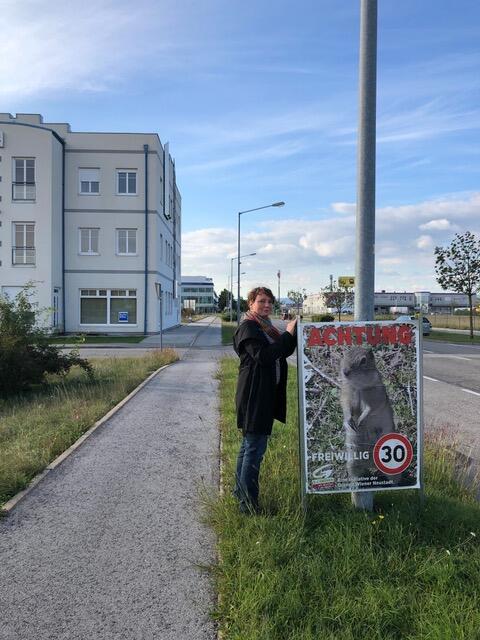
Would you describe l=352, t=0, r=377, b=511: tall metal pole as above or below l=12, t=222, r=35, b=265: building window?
below

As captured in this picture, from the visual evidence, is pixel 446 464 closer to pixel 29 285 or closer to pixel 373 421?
pixel 373 421

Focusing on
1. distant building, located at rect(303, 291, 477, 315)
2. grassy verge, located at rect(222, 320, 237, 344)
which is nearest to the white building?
grassy verge, located at rect(222, 320, 237, 344)

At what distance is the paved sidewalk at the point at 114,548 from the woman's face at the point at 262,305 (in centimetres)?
166

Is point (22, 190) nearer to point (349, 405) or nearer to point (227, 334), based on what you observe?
point (227, 334)

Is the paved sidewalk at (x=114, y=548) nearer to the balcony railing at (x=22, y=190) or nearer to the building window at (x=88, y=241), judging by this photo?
the balcony railing at (x=22, y=190)

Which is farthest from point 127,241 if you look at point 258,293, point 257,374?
point 257,374

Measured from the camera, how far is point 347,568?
10.9 feet

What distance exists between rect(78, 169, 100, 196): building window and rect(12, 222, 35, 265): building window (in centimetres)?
412

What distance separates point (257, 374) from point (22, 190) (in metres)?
31.9

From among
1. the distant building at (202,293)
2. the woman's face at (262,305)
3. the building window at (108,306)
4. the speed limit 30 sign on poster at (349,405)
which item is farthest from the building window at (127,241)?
the distant building at (202,293)

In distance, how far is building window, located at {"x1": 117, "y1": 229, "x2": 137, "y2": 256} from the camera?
34844mm

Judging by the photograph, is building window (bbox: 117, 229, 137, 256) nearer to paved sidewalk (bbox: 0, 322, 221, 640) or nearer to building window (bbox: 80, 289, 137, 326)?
building window (bbox: 80, 289, 137, 326)

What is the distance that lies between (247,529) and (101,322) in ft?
105

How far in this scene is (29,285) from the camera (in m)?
12.4
